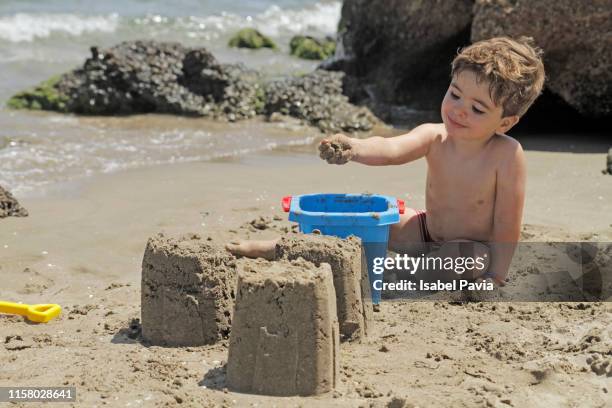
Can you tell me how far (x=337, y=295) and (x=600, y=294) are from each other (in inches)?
55.5

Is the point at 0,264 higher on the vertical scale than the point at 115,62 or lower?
lower

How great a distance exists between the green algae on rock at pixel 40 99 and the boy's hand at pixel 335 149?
215 inches

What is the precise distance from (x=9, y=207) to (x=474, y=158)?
8.70 feet

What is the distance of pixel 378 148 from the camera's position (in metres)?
4.04

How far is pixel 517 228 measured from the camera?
4.22m

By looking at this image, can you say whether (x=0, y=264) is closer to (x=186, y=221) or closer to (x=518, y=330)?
(x=186, y=221)

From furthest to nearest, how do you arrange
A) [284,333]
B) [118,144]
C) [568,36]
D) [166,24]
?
[166,24] → [118,144] → [568,36] → [284,333]

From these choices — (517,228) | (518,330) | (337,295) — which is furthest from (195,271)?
(517,228)

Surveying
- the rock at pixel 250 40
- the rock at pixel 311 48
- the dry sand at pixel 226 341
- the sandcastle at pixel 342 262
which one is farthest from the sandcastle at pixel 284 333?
the rock at pixel 250 40

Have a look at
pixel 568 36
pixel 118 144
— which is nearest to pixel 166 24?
pixel 118 144

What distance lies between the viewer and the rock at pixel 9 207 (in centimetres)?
514

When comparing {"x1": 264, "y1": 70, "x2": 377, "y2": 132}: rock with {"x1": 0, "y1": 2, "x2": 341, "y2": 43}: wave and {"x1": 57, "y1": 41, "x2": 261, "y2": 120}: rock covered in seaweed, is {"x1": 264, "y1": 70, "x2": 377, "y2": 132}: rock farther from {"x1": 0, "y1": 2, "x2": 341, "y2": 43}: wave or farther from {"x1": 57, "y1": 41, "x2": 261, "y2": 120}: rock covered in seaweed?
{"x1": 0, "y1": 2, "x2": 341, "y2": 43}: wave

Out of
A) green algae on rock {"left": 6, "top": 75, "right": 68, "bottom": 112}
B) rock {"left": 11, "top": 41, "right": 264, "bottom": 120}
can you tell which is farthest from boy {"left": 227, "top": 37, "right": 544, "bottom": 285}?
green algae on rock {"left": 6, "top": 75, "right": 68, "bottom": 112}

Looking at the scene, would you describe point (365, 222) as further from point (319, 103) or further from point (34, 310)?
point (319, 103)
